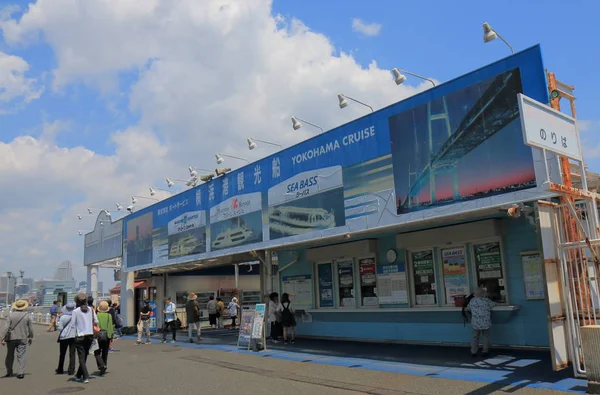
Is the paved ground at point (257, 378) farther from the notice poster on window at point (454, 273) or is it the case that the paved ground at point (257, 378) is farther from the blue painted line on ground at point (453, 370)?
the notice poster on window at point (454, 273)

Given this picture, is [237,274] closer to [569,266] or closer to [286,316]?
[286,316]

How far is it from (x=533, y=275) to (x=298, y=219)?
6.06 metres

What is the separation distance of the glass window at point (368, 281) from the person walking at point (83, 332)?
23.8 feet

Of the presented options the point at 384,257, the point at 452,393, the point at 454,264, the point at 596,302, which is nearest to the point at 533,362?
the point at 596,302

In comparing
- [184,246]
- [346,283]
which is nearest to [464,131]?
[346,283]

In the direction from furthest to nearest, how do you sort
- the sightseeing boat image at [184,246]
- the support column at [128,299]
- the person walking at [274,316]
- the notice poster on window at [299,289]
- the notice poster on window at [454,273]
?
the support column at [128,299]
the sightseeing boat image at [184,246]
the notice poster on window at [299,289]
the person walking at [274,316]
the notice poster on window at [454,273]

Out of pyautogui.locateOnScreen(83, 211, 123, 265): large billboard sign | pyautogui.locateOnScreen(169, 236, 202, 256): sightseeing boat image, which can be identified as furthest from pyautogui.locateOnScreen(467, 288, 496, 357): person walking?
pyautogui.locateOnScreen(83, 211, 123, 265): large billboard sign

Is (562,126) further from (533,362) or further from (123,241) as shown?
(123,241)

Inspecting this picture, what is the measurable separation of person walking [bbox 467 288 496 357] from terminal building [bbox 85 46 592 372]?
2.47 ft

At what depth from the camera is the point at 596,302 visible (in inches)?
318

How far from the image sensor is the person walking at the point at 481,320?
10.0m

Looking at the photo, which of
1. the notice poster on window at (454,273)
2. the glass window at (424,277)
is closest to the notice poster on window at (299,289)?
the glass window at (424,277)

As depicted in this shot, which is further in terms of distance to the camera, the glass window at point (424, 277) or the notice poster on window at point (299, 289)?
the notice poster on window at point (299, 289)

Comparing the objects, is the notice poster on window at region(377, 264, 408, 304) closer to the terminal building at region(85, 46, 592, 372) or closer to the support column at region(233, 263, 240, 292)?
the terminal building at region(85, 46, 592, 372)
